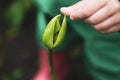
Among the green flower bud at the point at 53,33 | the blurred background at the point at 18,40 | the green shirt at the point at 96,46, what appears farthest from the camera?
the blurred background at the point at 18,40

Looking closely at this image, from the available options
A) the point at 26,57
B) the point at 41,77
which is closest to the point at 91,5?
the point at 41,77

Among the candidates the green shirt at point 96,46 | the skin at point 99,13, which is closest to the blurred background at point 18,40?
the green shirt at point 96,46

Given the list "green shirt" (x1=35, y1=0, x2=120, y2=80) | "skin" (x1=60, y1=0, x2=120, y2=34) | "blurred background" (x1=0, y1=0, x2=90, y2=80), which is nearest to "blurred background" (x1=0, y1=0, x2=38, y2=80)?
"blurred background" (x1=0, y1=0, x2=90, y2=80)

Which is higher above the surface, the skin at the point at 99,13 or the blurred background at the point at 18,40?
the skin at the point at 99,13

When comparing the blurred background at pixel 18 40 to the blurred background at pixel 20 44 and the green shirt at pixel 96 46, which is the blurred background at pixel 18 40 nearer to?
the blurred background at pixel 20 44

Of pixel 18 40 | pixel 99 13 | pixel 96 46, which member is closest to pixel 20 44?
pixel 18 40

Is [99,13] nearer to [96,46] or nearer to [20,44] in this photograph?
[96,46]

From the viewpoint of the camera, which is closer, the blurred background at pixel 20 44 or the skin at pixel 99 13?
the skin at pixel 99 13
